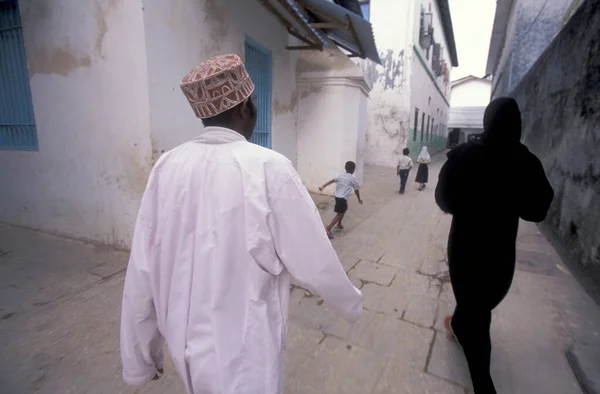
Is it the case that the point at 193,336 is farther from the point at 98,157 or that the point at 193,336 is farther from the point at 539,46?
the point at 539,46

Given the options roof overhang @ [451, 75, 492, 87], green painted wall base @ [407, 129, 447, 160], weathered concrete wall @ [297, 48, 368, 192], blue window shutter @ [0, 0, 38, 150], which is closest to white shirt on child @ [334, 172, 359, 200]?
weathered concrete wall @ [297, 48, 368, 192]

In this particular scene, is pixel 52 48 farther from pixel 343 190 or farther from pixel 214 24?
pixel 343 190

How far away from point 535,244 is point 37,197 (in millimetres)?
7337

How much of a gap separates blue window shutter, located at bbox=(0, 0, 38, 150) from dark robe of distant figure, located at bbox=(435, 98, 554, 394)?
212 inches

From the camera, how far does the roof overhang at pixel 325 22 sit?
5.22m

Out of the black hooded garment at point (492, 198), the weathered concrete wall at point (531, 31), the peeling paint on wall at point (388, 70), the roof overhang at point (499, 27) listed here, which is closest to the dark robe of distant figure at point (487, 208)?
the black hooded garment at point (492, 198)

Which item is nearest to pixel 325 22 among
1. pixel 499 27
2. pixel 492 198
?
pixel 492 198

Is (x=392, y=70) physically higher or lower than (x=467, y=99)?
lower

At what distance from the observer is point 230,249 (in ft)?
3.70

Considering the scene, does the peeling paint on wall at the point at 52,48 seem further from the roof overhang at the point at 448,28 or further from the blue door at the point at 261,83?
the roof overhang at the point at 448,28

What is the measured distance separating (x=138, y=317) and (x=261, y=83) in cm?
560

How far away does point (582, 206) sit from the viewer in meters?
3.69

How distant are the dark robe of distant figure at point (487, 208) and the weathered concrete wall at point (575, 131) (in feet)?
6.91

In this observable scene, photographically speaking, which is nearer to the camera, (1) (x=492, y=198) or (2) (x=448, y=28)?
(1) (x=492, y=198)
